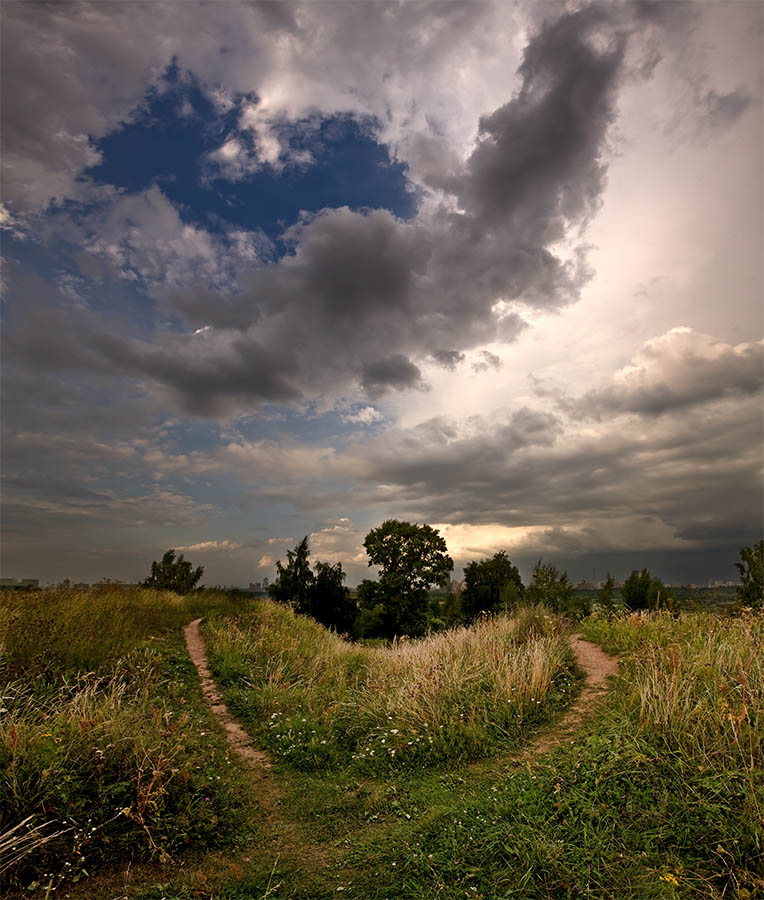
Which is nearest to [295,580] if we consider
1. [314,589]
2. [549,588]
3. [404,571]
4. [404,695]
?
[314,589]

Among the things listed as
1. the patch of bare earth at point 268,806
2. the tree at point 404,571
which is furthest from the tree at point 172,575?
the patch of bare earth at point 268,806

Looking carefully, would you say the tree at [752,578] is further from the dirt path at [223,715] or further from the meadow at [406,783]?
the dirt path at [223,715]

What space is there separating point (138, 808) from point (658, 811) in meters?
4.98

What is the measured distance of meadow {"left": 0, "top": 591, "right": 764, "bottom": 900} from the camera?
A: 14.5ft

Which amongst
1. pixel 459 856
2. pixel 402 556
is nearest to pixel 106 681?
pixel 459 856

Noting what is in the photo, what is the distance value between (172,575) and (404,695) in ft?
71.1

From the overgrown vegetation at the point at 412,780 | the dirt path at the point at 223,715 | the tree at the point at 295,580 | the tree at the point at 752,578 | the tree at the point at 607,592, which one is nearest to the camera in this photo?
the overgrown vegetation at the point at 412,780

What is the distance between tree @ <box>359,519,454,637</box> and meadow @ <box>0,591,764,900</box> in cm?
2412

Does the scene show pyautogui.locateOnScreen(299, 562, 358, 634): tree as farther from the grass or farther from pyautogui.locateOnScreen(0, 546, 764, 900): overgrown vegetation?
pyautogui.locateOnScreen(0, 546, 764, 900): overgrown vegetation

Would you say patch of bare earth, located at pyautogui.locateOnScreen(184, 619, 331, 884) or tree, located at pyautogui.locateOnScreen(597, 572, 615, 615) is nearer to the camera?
patch of bare earth, located at pyautogui.locateOnScreen(184, 619, 331, 884)

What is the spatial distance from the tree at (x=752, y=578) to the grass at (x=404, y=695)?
6.23m

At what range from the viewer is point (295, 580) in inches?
1167

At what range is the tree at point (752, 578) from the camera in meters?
14.1

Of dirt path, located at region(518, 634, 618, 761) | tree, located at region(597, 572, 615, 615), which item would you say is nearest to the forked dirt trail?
dirt path, located at region(518, 634, 618, 761)
